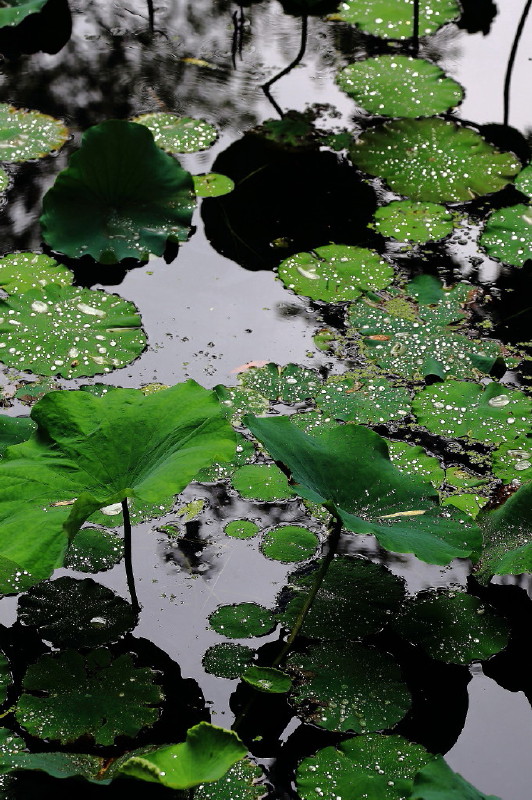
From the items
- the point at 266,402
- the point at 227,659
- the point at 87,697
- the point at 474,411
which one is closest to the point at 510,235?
the point at 474,411

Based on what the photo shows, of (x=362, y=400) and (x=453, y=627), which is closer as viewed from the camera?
(x=453, y=627)

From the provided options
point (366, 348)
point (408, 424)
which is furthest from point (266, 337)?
point (408, 424)

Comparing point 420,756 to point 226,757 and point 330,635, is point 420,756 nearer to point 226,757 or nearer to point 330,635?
point 330,635

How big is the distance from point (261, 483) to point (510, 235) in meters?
1.44

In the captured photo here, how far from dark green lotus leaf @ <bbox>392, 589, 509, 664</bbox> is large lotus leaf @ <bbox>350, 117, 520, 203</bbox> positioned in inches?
69.9

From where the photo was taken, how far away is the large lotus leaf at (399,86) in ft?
13.6

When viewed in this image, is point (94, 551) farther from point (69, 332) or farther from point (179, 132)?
point (179, 132)

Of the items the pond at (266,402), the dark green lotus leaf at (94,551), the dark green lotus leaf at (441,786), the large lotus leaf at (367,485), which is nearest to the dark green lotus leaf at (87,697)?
the pond at (266,402)

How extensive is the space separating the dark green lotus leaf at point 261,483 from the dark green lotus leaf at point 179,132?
1688 mm

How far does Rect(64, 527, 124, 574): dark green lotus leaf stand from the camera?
8.16 ft

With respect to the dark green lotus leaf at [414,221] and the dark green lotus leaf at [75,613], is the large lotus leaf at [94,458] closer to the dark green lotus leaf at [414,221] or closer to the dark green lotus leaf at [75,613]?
the dark green lotus leaf at [75,613]

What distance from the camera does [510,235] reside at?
3.54m

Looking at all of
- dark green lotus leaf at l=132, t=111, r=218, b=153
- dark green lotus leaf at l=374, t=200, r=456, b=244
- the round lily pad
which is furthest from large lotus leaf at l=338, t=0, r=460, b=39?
the round lily pad

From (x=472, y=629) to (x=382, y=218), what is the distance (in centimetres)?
172
